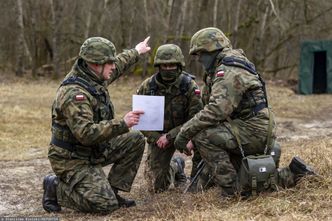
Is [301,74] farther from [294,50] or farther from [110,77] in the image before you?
[110,77]

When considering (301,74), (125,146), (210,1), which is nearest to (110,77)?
(125,146)

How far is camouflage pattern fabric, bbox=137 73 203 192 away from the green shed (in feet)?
43.7

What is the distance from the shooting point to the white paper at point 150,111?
5.49 m

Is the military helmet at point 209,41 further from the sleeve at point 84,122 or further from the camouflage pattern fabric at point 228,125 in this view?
the sleeve at point 84,122

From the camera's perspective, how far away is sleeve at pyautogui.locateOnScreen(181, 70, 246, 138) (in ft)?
16.3

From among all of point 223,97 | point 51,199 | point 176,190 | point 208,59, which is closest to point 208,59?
point 208,59

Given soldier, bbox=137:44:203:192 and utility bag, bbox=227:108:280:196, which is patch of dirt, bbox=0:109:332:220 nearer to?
soldier, bbox=137:44:203:192

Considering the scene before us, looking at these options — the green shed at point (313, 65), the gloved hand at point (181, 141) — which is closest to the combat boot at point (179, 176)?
the gloved hand at point (181, 141)

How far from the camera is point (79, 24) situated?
1073 inches

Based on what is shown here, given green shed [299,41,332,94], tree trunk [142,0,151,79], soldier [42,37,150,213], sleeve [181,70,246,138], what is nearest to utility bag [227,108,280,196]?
Result: sleeve [181,70,246,138]

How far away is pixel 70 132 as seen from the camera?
514cm

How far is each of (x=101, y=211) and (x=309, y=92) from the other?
14.9 m

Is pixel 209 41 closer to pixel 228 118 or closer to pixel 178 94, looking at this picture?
pixel 228 118

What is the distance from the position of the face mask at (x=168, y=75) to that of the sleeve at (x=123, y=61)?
0.33 meters
